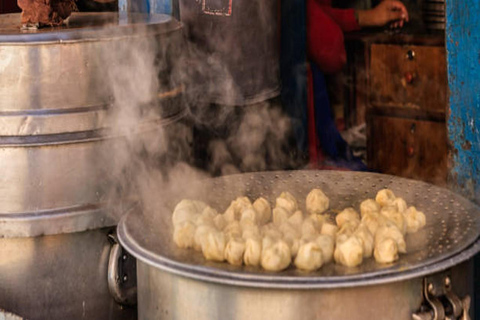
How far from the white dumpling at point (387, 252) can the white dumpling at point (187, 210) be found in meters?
0.59

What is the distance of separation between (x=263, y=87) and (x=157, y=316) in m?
2.01

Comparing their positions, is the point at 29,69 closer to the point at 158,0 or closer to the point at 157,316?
the point at 157,316

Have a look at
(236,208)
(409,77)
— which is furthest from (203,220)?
(409,77)

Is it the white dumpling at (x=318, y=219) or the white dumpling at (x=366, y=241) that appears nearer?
the white dumpling at (x=366, y=241)

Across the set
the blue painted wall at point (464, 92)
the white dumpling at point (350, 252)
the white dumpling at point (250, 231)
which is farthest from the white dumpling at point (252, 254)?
the blue painted wall at point (464, 92)

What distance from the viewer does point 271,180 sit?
2928mm

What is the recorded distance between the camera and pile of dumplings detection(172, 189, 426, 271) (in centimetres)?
209

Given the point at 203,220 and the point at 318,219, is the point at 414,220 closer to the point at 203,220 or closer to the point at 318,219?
the point at 318,219

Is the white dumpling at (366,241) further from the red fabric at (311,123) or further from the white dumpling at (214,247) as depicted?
the red fabric at (311,123)

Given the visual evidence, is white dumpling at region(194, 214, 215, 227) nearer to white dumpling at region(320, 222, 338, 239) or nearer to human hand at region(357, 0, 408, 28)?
white dumpling at region(320, 222, 338, 239)

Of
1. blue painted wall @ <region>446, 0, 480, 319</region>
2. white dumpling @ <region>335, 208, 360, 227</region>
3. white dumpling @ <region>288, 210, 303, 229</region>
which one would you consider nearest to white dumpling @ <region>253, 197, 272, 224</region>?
white dumpling @ <region>288, 210, 303, 229</region>

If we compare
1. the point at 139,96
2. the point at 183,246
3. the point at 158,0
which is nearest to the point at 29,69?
the point at 139,96

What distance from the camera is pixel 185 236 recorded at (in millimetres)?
2275

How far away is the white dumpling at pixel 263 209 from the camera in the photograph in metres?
2.51
